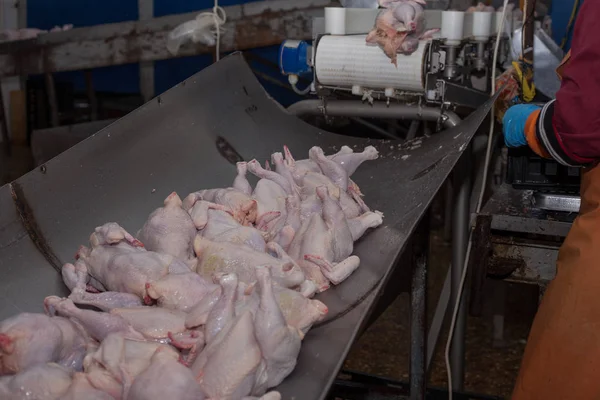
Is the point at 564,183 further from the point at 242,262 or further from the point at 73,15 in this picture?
the point at 73,15

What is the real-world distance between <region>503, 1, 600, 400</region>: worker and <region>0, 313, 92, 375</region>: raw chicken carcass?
1239mm

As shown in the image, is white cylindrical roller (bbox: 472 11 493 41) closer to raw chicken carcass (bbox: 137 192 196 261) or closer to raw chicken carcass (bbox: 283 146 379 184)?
raw chicken carcass (bbox: 283 146 379 184)

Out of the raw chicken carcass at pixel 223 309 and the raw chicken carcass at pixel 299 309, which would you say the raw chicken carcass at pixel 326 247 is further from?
the raw chicken carcass at pixel 223 309

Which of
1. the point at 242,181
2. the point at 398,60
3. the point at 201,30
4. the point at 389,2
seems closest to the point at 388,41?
the point at 398,60

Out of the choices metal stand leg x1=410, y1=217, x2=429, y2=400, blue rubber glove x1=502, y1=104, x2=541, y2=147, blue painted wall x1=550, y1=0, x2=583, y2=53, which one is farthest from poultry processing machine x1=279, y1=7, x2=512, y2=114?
blue painted wall x1=550, y1=0, x2=583, y2=53

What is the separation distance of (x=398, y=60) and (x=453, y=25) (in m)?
0.28

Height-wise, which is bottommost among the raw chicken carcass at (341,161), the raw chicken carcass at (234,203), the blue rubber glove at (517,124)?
the raw chicken carcass at (234,203)

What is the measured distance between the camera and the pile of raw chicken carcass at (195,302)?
4.36ft

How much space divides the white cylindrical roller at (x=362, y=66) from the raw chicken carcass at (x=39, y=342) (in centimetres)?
150

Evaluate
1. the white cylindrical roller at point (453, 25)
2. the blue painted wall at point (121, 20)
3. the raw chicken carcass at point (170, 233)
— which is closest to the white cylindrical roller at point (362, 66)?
the white cylindrical roller at point (453, 25)

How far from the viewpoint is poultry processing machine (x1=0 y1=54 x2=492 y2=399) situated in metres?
1.67

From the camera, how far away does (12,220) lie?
175 cm

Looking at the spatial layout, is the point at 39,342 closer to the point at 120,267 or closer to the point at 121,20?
the point at 120,267

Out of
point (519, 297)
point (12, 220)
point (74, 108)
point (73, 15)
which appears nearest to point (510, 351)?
point (519, 297)
